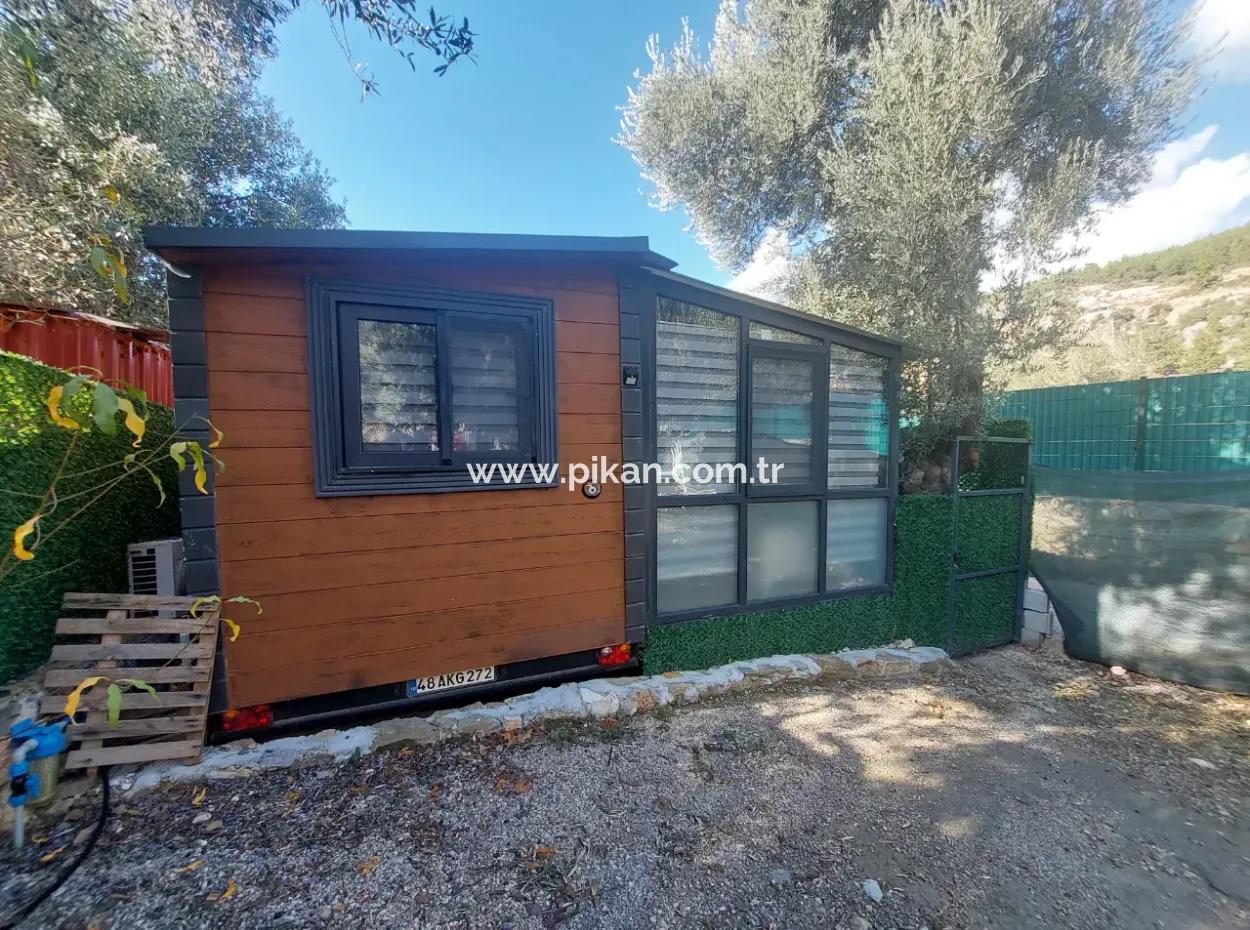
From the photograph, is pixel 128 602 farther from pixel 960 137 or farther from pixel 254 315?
pixel 960 137

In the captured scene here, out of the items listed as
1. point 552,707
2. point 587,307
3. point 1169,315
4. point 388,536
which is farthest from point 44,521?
point 1169,315

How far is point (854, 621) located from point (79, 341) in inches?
276

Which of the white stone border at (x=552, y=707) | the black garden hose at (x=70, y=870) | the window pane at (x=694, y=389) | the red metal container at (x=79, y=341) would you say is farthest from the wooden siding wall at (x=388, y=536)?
the red metal container at (x=79, y=341)

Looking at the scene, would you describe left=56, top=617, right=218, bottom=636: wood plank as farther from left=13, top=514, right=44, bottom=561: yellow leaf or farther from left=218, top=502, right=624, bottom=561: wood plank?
left=13, top=514, right=44, bottom=561: yellow leaf

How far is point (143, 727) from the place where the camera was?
2002mm

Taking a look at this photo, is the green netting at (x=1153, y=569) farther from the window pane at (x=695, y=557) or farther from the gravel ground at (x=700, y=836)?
the window pane at (x=695, y=557)

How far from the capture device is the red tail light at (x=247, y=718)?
2260 mm

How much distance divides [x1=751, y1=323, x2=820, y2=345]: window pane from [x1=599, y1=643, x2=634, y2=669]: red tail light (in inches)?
88.0

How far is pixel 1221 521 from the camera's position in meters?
3.21

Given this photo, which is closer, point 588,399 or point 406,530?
point 406,530

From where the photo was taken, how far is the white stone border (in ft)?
6.87

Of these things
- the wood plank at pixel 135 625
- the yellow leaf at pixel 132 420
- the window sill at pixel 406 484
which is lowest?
the wood plank at pixel 135 625

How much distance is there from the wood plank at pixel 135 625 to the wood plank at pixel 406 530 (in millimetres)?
295

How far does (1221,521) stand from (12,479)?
697 cm
